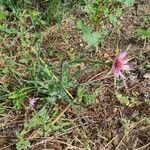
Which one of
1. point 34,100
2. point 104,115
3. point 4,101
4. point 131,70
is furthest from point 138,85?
point 4,101

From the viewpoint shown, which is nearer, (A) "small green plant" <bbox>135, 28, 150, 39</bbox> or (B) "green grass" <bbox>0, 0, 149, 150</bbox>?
(B) "green grass" <bbox>0, 0, 149, 150</bbox>

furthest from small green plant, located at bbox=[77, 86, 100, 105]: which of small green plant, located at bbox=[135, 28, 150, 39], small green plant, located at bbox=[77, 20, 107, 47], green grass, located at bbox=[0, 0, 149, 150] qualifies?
small green plant, located at bbox=[135, 28, 150, 39]

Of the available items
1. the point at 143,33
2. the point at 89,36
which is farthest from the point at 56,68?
the point at 143,33

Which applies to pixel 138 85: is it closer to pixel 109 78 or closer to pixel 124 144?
pixel 109 78

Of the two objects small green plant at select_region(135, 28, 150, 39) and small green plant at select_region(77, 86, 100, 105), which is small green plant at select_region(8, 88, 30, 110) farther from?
small green plant at select_region(135, 28, 150, 39)

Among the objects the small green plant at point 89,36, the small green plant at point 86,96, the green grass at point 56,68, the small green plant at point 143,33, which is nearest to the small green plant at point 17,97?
the green grass at point 56,68

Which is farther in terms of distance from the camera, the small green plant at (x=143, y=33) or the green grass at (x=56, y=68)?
the small green plant at (x=143, y=33)

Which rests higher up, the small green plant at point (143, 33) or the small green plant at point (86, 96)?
the small green plant at point (143, 33)

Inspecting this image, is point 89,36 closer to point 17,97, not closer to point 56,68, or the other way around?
point 56,68

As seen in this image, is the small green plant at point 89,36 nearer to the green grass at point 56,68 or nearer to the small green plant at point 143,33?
the green grass at point 56,68

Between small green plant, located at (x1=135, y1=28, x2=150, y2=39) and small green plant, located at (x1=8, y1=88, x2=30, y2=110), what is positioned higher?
small green plant, located at (x1=135, y1=28, x2=150, y2=39)

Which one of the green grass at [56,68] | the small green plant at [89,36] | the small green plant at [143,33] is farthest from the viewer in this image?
the small green plant at [143,33]

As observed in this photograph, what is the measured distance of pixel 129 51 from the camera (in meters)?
2.58

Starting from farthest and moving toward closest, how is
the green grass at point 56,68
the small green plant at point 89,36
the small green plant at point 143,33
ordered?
the small green plant at point 143,33
the small green plant at point 89,36
the green grass at point 56,68
